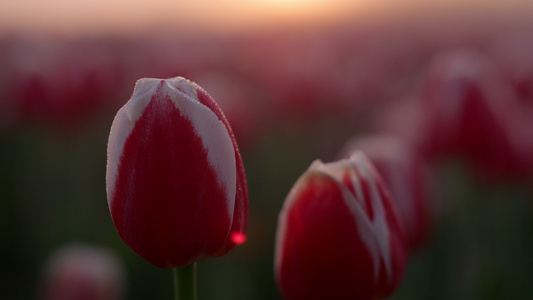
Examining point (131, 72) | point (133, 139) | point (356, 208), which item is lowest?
point (356, 208)

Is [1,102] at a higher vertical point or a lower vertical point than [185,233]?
higher

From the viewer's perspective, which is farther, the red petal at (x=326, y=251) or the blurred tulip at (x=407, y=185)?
the blurred tulip at (x=407, y=185)

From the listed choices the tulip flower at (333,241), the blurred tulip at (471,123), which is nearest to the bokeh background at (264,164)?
the blurred tulip at (471,123)

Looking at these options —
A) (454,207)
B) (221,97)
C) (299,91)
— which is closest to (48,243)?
(221,97)

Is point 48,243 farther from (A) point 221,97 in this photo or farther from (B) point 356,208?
(B) point 356,208

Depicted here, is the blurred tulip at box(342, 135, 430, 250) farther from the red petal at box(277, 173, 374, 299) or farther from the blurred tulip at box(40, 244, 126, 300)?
the blurred tulip at box(40, 244, 126, 300)

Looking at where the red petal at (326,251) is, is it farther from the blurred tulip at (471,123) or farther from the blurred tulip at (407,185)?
the blurred tulip at (471,123)
